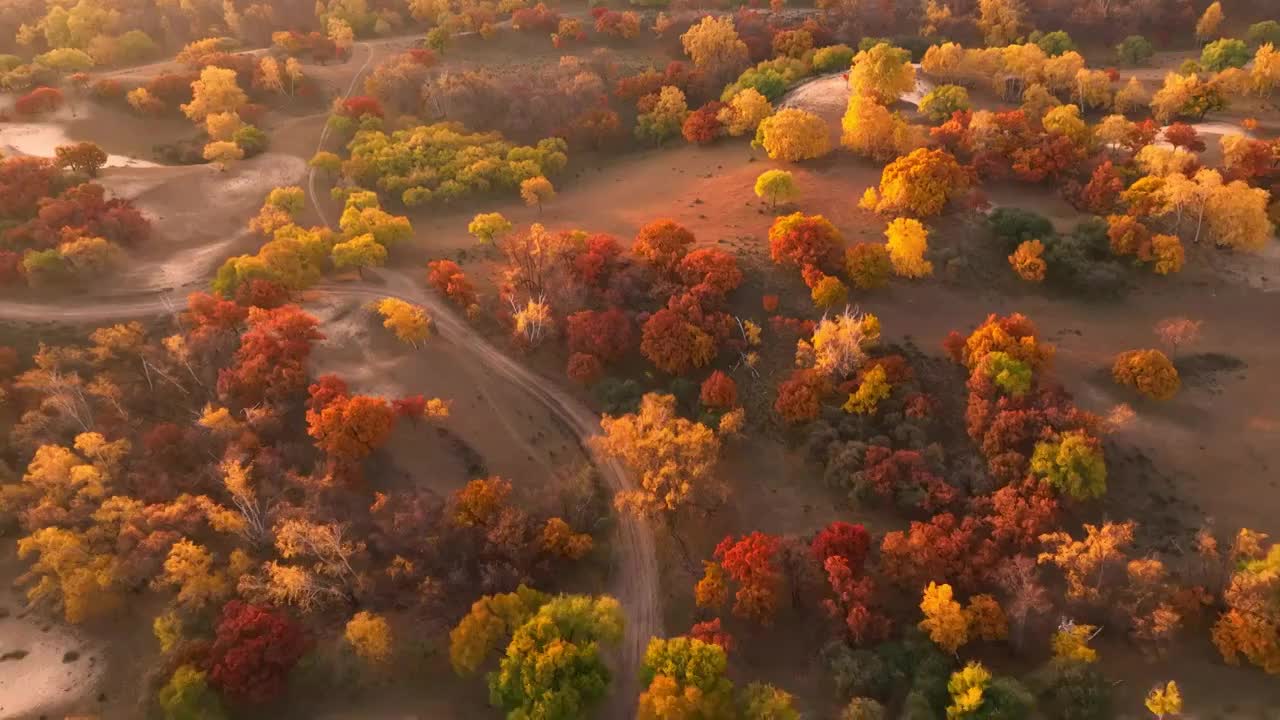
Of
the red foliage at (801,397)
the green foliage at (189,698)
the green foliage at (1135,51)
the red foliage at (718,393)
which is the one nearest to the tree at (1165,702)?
the red foliage at (801,397)

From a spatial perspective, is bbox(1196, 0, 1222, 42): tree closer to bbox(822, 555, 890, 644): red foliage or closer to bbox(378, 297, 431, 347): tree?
bbox(822, 555, 890, 644): red foliage

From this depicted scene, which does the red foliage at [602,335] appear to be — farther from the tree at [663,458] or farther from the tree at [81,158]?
the tree at [81,158]

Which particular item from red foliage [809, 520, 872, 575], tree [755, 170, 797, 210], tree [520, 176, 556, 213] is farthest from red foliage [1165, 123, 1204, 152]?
tree [520, 176, 556, 213]

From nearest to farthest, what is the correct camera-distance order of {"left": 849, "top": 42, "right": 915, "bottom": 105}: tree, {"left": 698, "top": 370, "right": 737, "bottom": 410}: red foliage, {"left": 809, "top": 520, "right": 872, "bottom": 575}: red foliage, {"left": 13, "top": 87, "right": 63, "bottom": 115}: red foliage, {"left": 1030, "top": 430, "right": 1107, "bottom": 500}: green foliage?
{"left": 809, "top": 520, "right": 872, "bottom": 575}: red foliage → {"left": 1030, "top": 430, "right": 1107, "bottom": 500}: green foliage → {"left": 698, "top": 370, "right": 737, "bottom": 410}: red foliage → {"left": 849, "top": 42, "right": 915, "bottom": 105}: tree → {"left": 13, "top": 87, "right": 63, "bottom": 115}: red foliage

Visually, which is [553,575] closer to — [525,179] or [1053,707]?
[1053,707]

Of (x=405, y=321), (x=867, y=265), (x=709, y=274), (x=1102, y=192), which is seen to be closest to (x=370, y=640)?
(x=405, y=321)

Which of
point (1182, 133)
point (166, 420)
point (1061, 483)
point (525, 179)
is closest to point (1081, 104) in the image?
point (1182, 133)
